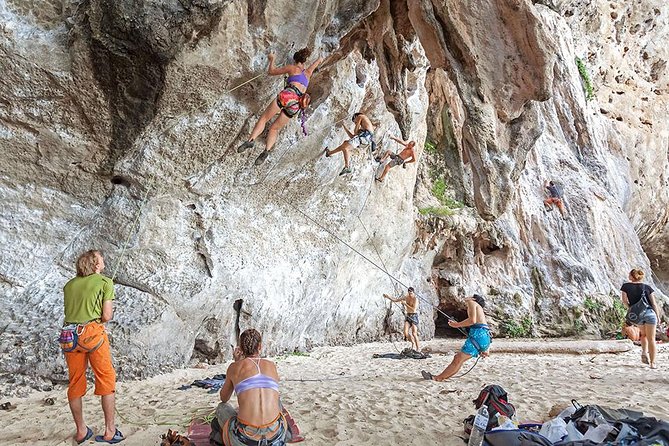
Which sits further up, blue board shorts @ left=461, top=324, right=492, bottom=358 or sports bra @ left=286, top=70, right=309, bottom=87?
sports bra @ left=286, top=70, right=309, bottom=87

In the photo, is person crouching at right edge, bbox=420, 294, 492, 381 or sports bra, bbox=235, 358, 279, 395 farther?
person crouching at right edge, bbox=420, 294, 492, 381

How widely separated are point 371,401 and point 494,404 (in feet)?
5.88

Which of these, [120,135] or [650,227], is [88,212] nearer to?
[120,135]

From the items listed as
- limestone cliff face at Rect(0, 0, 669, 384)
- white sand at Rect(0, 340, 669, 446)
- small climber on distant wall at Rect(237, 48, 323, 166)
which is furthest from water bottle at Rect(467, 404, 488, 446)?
small climber on distant wall at Rect(237, 48, 323, 166)

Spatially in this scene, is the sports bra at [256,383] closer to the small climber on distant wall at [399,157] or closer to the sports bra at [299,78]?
the sports bra at [299,78]

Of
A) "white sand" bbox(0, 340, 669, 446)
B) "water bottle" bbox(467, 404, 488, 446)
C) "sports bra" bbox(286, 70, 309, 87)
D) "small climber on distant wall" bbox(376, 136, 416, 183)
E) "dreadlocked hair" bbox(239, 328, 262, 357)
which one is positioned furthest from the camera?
"small climber on distant wall" bbox(376, 136, 416, 183)

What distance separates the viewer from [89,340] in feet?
11.3

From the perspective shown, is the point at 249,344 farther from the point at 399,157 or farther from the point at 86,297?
the point at 399,157

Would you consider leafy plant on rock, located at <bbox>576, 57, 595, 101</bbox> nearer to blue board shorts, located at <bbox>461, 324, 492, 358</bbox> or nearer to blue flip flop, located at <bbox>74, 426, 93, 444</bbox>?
blue board shorts, located at <bbox>461, 324, 492, 358</bbox>

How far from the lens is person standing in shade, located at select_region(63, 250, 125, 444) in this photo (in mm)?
3488

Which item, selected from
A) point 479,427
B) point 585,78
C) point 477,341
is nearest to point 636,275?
point 477,341

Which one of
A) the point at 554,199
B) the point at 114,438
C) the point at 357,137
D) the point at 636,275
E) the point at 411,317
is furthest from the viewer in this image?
the point at 554,199

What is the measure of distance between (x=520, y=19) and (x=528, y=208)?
34.2ft

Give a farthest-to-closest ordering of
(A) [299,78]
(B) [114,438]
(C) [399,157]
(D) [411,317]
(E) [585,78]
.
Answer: (E) [585,78]
(C) [399,157]
(D) [411,317]
(A) [299,78]
(B) [114,438]
